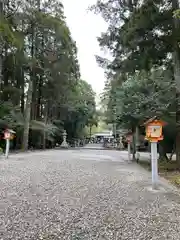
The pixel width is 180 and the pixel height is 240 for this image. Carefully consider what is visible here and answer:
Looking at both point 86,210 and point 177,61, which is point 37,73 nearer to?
point 177,61

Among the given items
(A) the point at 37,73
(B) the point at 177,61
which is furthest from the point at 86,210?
(A) the point at 37,73

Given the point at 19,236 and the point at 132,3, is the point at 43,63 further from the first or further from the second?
the point at 19,236

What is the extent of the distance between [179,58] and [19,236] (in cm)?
765

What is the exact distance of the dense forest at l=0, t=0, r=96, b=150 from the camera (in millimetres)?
18172

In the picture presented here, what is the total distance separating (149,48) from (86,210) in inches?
236

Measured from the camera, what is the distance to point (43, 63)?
20.8 metres

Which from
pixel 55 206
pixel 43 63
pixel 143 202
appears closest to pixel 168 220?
pixel 143 202

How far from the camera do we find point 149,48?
8898 mm

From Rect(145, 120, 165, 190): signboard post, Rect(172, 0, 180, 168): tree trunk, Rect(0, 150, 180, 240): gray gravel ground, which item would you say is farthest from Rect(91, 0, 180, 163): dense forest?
Rect(0, 150, 180, 240): gray gravel ground

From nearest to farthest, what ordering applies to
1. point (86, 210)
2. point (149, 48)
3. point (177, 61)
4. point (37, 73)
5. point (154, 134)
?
point (86, 210) → point (154, 134) → point (149, 48) → point (177, 61) → point (37, 73)

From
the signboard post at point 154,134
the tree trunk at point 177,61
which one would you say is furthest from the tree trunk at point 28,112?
the signboard post at point 154,134

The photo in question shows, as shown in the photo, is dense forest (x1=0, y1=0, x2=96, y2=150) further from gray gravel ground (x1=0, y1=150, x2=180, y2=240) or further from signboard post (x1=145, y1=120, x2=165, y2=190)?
gray gravel ground (x1=0, y1=150, x2=180, y2=240)

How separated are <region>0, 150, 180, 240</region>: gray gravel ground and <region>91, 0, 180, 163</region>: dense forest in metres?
3.74

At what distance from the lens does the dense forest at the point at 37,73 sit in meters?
18.2
